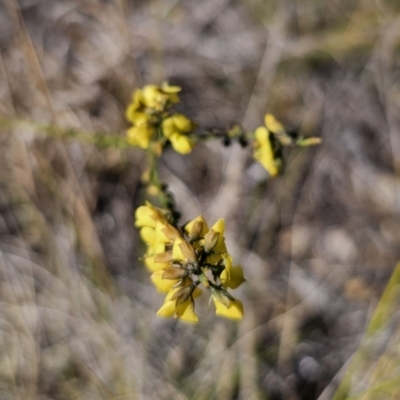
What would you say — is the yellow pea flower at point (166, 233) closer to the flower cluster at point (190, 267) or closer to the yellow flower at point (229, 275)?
the flower cluster at point (190, 267)

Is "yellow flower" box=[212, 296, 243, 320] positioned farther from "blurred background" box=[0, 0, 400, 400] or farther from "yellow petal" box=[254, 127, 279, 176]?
"blurred background" box=[0, 0, 400, 400]

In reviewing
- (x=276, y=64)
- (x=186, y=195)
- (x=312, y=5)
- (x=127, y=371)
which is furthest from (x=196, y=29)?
(x=127, y=371)

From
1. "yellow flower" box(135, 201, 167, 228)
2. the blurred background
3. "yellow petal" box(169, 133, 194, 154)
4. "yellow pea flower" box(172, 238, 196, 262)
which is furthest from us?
the blurred background

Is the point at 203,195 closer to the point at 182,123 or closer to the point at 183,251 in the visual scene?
the point at 182,123

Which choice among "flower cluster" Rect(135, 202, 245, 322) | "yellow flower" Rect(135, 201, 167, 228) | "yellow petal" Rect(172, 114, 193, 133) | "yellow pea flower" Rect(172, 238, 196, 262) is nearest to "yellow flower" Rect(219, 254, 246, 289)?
"flower cluster" Rect(135, 202, 245, 322)

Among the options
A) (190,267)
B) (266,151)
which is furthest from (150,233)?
(266,151)

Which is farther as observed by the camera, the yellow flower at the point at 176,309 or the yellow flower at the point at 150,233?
the yellow flower at the point at 150,233

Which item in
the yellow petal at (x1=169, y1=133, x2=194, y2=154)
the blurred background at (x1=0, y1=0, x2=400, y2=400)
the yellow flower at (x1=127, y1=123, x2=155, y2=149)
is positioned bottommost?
→ the blurred background at (x1=0, y1=0, x2=400, y2=400)

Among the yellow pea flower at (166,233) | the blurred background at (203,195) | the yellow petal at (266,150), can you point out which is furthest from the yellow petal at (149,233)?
the blurred background at (203,195)
